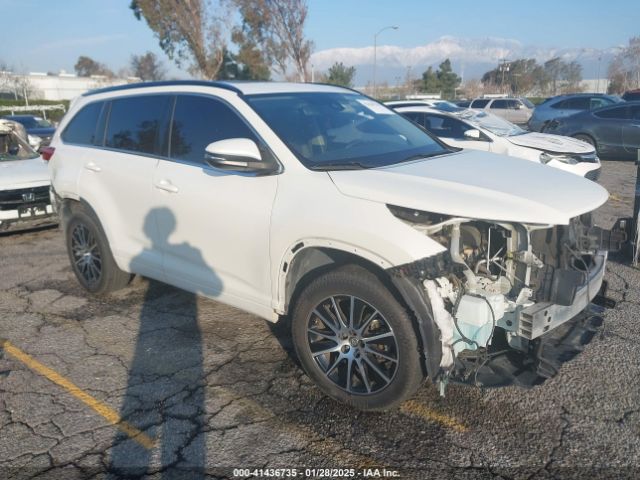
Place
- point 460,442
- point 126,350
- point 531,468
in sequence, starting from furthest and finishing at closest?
point 126,350 → point 460,442 → point 531,468

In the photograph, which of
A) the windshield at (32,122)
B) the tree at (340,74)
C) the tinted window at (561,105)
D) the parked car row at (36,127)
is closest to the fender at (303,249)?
the parked car row at (36,127)

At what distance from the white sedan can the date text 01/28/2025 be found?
715cm

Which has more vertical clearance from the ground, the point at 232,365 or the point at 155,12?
the point at 155,12

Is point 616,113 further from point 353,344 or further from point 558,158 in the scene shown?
point 353,344

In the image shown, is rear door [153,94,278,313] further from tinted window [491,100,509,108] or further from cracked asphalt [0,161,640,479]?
tinted window [491,100,509,108]

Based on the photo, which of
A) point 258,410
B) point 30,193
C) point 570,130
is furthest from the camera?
point 570,130

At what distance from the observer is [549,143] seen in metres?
9.99

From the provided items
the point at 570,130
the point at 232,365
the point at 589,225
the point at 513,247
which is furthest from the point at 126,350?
the point at 570,130

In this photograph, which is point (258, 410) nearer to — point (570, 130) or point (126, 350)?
point (126, 350)

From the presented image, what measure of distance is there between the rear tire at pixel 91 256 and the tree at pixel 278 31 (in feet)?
121

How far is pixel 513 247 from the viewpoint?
3.15m

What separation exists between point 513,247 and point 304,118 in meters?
1.72

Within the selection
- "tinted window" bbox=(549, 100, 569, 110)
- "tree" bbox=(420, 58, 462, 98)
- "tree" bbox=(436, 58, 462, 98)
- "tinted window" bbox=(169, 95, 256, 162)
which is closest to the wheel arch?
"tinted window" bbox=(169, 95, 256, 162)

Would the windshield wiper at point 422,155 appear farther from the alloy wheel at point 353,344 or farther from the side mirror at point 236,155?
the alloy wheel at point 353,344
